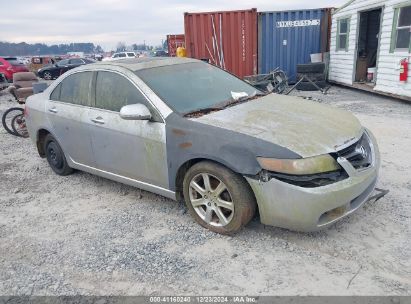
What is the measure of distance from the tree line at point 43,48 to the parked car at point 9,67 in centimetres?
5204

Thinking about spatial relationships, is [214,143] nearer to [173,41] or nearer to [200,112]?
[200,112]

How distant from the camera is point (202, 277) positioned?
2811mm

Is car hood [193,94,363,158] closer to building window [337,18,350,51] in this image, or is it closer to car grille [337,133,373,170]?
car grille [337,133,373,170]

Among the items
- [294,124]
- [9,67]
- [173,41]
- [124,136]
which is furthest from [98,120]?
[9,67]

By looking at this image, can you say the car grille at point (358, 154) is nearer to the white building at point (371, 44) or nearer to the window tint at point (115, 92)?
the window tint at point (115, 92)

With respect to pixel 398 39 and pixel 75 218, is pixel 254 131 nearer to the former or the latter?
pixel 75 218

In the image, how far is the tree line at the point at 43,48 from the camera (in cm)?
6995

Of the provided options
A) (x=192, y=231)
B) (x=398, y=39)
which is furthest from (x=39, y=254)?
(x=398, y=39)

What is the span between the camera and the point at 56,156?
5.10 meters

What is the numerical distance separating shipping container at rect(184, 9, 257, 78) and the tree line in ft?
212

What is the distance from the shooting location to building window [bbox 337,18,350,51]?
1189 centimetres

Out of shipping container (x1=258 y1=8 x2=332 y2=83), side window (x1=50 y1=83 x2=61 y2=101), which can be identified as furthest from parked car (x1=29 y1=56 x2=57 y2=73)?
side window (x1=50 y1=83 x2=61 y2=101)

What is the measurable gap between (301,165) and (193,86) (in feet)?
5.53

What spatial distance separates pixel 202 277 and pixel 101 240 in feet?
3.89
